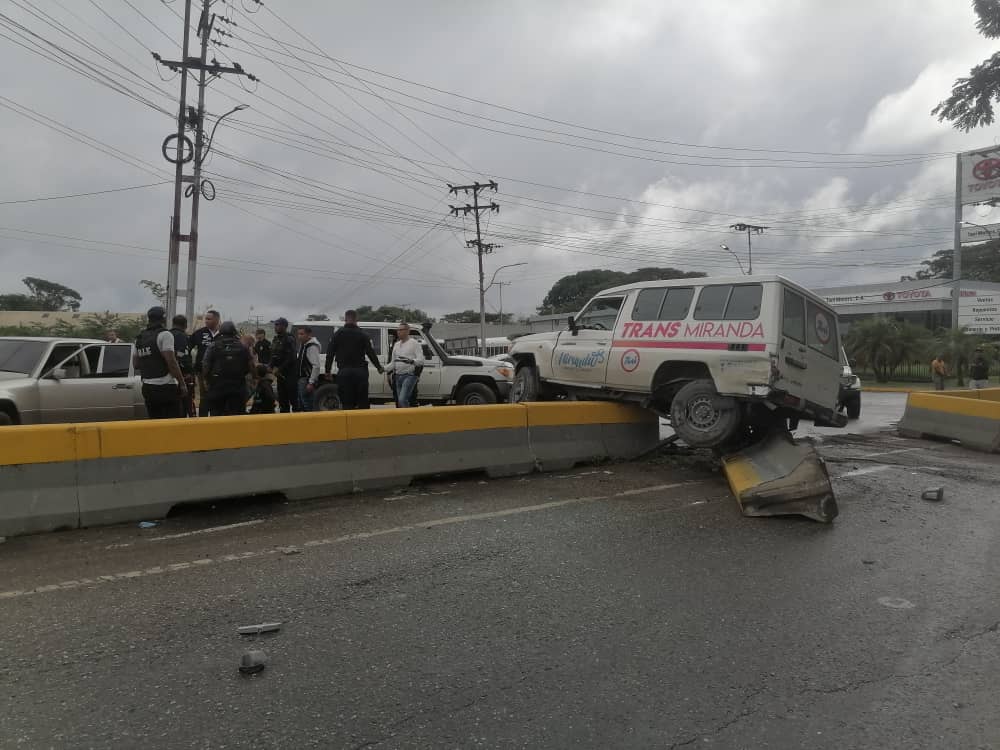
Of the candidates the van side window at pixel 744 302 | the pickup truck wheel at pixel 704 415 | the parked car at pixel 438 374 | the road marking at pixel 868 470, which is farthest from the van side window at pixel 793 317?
the parked car at pixel 438 374

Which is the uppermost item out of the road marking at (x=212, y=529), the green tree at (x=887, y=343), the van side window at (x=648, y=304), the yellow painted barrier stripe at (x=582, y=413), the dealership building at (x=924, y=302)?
the dealership building at (x=924, y=302)

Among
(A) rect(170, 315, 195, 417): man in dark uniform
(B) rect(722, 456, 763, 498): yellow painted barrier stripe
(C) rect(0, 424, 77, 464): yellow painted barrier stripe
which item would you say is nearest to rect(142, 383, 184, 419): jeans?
(A) rect(170, 315, 195, 417): man in dark uniform

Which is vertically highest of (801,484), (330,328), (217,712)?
(330,328)

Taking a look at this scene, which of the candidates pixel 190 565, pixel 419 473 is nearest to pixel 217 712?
pixel 190 565

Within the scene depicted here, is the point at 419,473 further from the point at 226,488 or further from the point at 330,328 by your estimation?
the point at 330,328

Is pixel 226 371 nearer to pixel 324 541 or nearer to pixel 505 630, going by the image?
pixel 324 541

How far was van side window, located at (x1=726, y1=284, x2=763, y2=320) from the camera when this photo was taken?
714cm

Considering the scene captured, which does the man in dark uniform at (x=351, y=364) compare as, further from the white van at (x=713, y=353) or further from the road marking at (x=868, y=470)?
the road marking at (x=868, y=470)

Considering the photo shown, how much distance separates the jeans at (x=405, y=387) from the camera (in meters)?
9.65

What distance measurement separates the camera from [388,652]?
3.20 meters

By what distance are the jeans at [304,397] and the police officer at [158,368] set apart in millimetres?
2450

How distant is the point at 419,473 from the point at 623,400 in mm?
3088

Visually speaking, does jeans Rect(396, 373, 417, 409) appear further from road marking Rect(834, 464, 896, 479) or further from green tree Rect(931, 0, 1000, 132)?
green tree Rect(931, 0, 1000, 132)

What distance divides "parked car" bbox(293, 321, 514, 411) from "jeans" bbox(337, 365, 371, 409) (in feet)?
9.41
